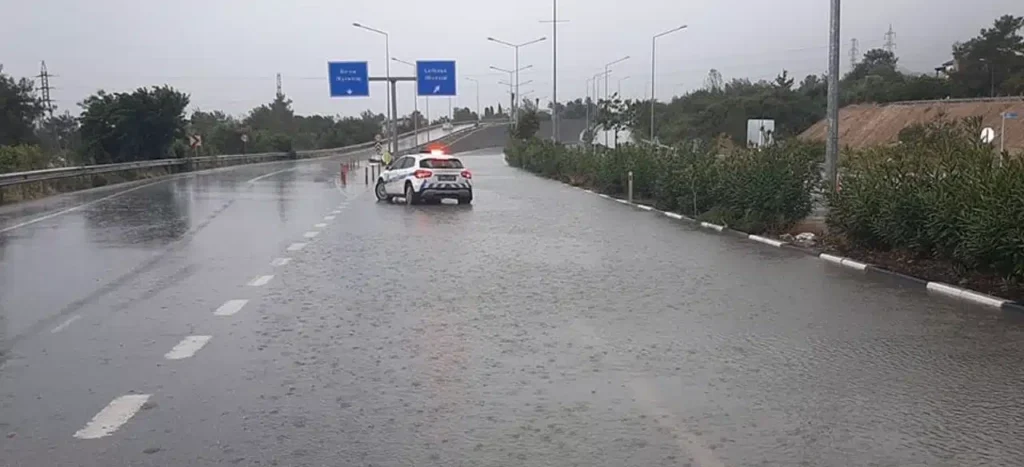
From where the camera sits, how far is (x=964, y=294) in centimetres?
1139

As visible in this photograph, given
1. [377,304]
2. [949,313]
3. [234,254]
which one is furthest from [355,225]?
[949,313]

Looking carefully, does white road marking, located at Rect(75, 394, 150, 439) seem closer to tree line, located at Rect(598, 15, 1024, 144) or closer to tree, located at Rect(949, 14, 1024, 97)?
tree line, located at Rect(598, 15, 1024, 144)

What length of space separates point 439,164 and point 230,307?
679 inches

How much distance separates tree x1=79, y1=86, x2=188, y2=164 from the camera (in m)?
51.7

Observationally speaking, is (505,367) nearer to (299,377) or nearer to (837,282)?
(299,377)

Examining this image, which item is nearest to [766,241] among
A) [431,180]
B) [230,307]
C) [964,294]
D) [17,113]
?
[964,294]

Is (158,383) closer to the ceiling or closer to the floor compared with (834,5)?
closer to the floor

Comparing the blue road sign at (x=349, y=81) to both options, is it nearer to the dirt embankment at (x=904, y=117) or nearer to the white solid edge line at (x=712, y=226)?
the dirt embankment at (x=904, y=117)

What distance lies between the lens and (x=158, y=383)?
7.20 m

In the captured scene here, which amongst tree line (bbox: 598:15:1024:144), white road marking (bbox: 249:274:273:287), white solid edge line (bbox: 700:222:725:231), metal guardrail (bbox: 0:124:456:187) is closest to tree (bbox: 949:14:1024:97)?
tree line (bbox: 598:15:1024:144)

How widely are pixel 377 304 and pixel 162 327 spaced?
2293 mm

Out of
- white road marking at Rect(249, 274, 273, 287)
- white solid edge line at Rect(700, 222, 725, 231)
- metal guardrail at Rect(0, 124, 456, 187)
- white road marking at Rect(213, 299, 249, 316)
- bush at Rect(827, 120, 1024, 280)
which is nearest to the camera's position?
white road marking at Rect(213, 299, 249, 316)

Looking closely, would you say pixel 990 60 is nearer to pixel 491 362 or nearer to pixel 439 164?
pixel 439 164

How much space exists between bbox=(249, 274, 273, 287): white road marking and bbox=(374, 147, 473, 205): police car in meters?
14.4
